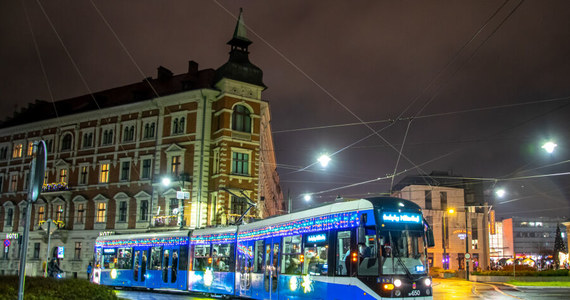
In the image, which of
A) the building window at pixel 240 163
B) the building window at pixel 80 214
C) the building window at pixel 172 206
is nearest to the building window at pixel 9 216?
the building window at pixel 80 214

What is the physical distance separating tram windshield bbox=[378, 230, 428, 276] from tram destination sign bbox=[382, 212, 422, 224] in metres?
0.27

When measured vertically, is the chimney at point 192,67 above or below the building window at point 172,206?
above

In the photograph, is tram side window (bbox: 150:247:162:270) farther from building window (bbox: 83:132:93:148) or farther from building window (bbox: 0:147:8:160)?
building window (bbox: 0:147:8:160)

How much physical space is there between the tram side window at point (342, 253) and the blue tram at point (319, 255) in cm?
3

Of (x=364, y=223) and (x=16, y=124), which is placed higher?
(x=16, y=124)

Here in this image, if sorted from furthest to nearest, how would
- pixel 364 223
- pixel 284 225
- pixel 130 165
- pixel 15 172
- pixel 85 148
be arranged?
pixel 15 172 < pixel 85 148 < pixel 130 165 < pixel 284 225 < pixel 364 223

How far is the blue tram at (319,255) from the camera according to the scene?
13555 mm

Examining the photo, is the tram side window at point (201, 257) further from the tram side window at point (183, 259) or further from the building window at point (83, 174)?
the building window at point (83, 174)

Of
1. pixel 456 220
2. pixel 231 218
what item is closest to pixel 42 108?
pixel 231 218

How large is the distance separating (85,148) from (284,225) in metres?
34.2

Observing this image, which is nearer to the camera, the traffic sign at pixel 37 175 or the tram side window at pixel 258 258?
the traffic sign at pixel 37 175

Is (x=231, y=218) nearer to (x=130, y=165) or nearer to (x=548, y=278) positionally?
(x=130, y=165)

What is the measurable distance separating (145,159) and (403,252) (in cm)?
3257

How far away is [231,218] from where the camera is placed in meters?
36.9
